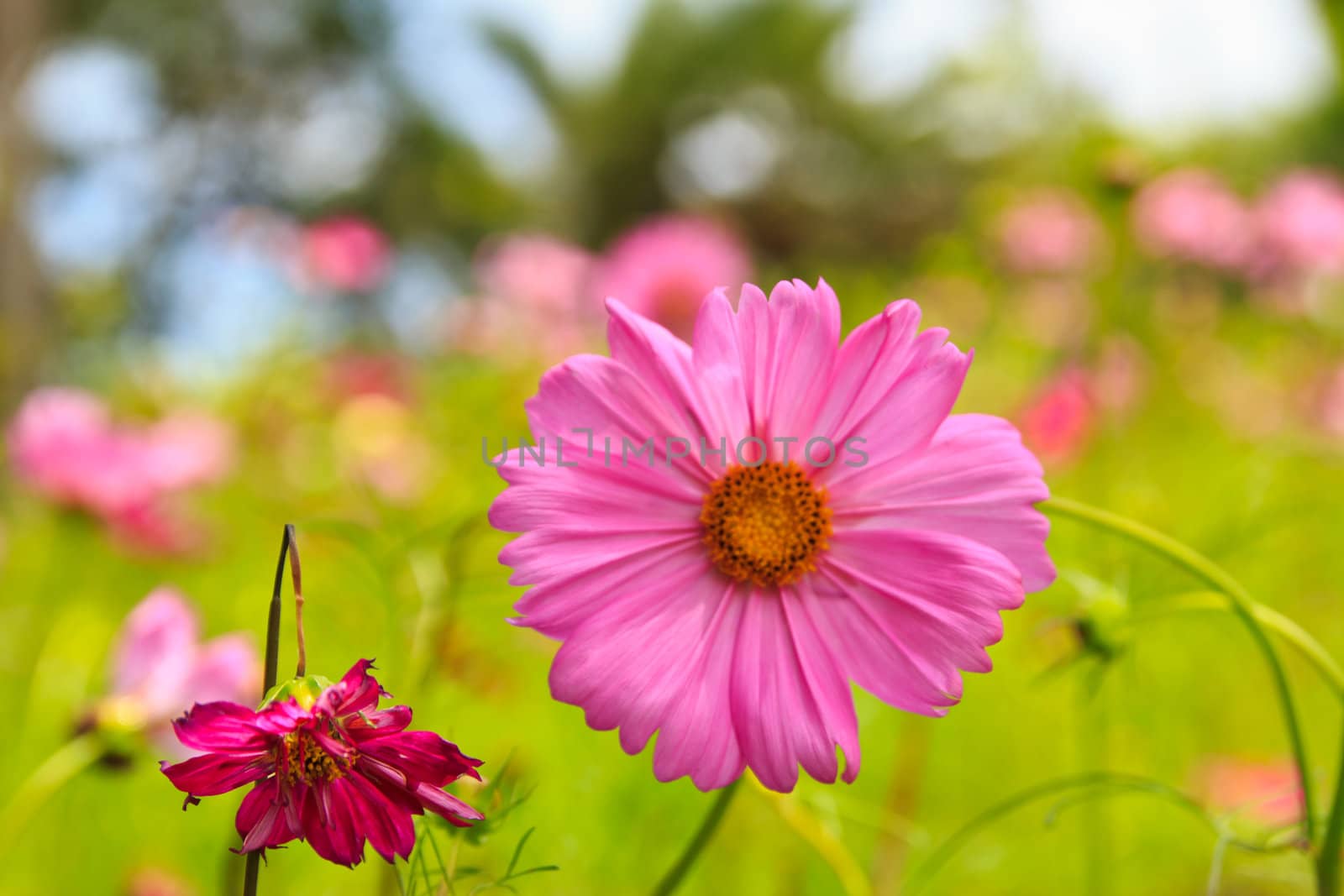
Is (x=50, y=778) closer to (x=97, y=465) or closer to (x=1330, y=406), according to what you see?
(x=97, y=465)

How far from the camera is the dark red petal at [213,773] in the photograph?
0.71 ft

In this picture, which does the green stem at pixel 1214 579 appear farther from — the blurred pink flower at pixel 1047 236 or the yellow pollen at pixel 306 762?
the blurred pink flower at pixel 1047 236

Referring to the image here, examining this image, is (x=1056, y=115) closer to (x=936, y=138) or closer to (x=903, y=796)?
(x=903, y=796)

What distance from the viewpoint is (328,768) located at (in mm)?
233

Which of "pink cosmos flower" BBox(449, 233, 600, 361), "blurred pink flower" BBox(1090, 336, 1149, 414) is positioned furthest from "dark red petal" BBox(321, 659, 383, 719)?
"pink cosmos flower" BBox(449, 233, 600, 361)

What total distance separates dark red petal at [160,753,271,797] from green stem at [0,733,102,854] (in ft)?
0.63

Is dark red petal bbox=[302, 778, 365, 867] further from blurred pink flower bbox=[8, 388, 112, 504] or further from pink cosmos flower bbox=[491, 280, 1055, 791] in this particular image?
blurred pink flower bbox=[8, 388, 112, 504]

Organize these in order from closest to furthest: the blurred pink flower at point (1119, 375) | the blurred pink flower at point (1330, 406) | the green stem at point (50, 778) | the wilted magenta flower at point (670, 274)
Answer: the green stem at point (50, 778) → the blurred pink flower at point (1119, 375) → the wilted magenta flower at point (670, 274) → the blurred pink flower at point (1330, 406)

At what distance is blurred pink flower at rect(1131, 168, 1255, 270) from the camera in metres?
1.46

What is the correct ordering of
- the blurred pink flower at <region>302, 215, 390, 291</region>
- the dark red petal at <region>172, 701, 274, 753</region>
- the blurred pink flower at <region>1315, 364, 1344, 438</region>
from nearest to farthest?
1. the dark red petal at <region>172, 701, 274, 753</region>
2. the blurred pink flower at <region>1315, 364, 1344, 438</region>
3. the blurred pink flower at <region>302, 215, 390, 291</region>

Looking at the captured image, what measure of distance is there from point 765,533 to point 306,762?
0.41 ft

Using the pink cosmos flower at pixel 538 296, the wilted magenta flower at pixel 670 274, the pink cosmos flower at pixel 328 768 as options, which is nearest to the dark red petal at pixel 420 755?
the pink cosmos flower at pixel 328 768

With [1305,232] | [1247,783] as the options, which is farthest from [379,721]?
[1305,232]

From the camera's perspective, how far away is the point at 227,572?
124 cm
